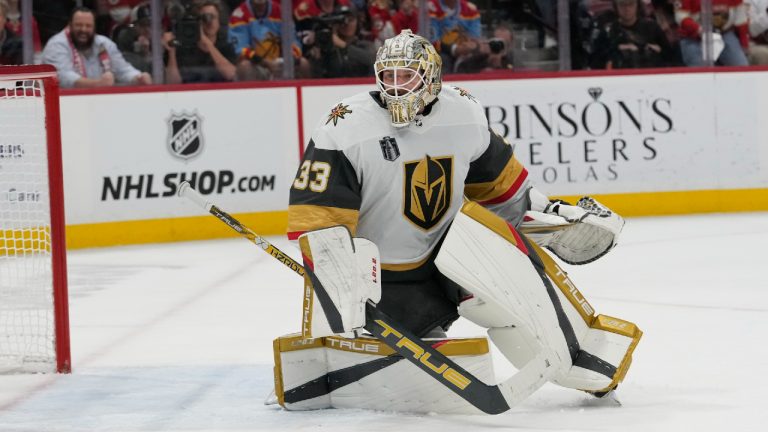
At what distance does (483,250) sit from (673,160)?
473 cm

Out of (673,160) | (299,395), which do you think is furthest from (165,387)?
(673,160)

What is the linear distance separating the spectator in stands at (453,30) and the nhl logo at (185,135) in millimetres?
1405

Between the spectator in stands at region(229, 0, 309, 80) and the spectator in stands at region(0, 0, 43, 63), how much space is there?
39.5 inches

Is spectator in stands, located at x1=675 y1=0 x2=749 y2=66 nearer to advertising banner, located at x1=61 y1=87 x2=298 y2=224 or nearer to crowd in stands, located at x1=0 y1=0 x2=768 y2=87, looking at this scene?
crowd in stands, located at x1=0 y1=0 x2=768 y2=87

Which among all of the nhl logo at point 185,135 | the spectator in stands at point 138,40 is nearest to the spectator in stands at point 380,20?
the nhl logo at point 185,135

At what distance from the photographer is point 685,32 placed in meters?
7.53

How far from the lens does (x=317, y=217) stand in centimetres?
296

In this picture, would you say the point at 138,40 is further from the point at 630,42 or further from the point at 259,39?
the point at 630,42

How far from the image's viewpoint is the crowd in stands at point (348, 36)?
680cm

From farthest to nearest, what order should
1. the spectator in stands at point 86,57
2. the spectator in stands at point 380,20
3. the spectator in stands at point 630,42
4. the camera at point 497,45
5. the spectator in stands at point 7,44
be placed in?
1. the spectator in stands at point 630,42
2. the camera at point 497,45
3. the spectator in stands at point 380,20
4. the spectator in stands at point 86,57
5. the spectator in stands at point 7,44

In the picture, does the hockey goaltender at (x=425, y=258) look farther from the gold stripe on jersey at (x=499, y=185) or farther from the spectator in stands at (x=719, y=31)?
the spectator in stands at (x=719, y=31)

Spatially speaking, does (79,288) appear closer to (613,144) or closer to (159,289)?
(159,289)

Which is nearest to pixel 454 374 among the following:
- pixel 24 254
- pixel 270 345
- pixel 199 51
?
pixel 270 345

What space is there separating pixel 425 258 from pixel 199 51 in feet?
13.3
